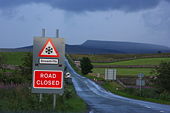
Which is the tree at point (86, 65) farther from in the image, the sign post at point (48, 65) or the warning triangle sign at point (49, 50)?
the warning triangle sign at point (49, 50)

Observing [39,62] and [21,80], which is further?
[21,80]

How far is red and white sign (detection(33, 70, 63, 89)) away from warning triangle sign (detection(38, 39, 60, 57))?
0.71 metres

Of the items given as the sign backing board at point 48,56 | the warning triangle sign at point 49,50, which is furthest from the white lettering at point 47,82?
the warning triangle sign at point 49,50

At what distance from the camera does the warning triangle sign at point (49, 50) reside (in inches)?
626

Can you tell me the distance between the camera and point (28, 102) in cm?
1705

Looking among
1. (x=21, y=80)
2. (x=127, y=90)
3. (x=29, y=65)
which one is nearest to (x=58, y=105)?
(x=21, y=80)

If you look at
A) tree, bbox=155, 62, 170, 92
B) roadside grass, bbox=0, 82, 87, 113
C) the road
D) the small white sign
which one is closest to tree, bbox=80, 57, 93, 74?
tree, bbox=155, 62, 170, 92

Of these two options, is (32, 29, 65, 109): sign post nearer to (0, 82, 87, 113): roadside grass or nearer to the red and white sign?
the red and white sign

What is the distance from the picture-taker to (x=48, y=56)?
1622cm

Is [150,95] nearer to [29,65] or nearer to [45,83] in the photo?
[29,65]

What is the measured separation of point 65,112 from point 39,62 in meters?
2.49

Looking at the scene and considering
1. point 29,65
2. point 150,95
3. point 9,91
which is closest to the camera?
point 9,91

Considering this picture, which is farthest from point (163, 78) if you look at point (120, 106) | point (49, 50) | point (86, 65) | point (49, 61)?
point (86, 65)

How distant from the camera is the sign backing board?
16000 millimetres
